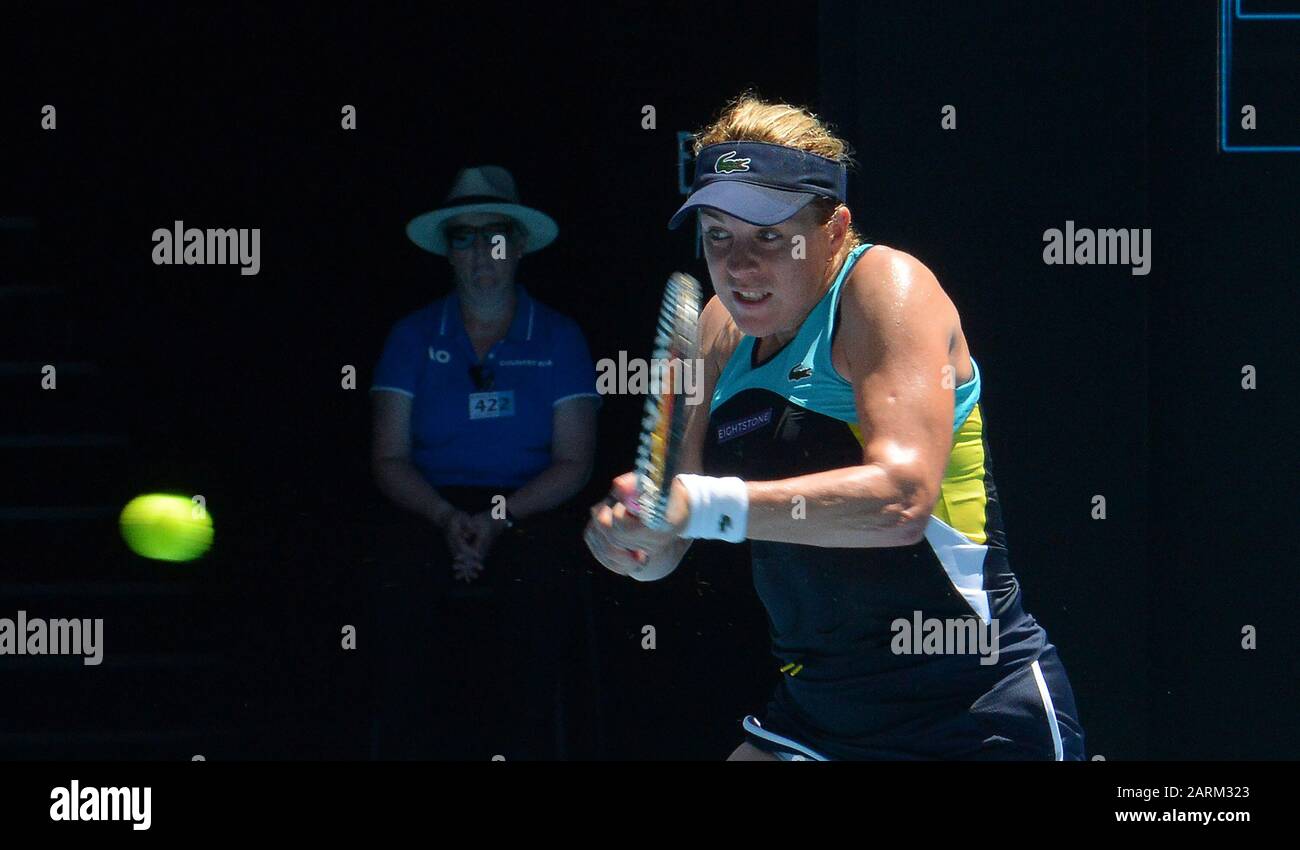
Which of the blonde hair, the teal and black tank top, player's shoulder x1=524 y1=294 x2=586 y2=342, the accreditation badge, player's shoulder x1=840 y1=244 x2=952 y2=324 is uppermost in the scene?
the blonde hair

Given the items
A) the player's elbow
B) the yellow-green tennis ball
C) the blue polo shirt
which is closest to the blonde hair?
the player's elbow

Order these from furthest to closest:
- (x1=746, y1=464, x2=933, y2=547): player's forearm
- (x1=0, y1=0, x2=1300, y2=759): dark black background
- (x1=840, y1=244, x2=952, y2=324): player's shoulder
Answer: (x1=0, y1=0, x2=1300, y2=759): dark black background → (x1=840, y1=244, x2=952, y2=324): player's shoulder → (x1=746, y1=464, x2=933, y2=547): player's forearm

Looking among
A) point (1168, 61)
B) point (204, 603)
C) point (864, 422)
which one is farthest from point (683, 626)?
point (864, 422)

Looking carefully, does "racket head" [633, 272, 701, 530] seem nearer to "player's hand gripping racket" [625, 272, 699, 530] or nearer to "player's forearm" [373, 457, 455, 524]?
"player's hand gripping racket" [625, 272, 699, 530]

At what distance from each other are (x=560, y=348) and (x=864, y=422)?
202 centimetres

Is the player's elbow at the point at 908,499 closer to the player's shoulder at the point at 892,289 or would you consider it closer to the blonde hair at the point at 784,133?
the player's shoulder at the point at 892,289

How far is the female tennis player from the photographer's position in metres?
2.45

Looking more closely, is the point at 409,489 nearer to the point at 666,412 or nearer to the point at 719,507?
the point at 666,412

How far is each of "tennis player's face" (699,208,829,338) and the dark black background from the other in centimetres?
157

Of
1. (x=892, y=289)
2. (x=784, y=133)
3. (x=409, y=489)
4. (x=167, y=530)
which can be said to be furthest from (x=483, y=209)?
(x=892, y=289)

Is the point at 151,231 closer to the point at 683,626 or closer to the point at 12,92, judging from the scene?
the point at 12,92

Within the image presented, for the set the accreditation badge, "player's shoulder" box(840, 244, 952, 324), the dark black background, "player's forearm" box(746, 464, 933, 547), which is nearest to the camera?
"player's forearm" box(746, 464, 933, 547)
